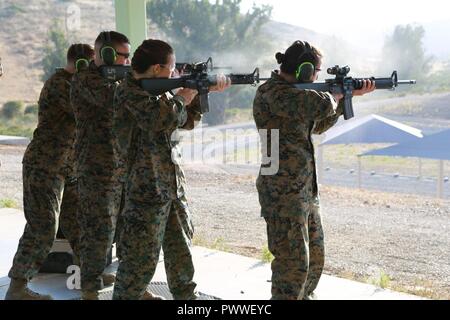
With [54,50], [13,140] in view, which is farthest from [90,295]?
[54,50]

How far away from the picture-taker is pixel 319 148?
16766mm

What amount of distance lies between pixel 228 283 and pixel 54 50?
20703mm

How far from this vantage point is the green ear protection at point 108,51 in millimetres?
3453

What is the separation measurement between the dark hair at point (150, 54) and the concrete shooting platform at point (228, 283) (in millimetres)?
1483

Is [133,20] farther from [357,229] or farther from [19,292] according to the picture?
[357,229]

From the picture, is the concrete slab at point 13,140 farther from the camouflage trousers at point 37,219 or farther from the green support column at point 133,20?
the camouflage trousers at point 37,219

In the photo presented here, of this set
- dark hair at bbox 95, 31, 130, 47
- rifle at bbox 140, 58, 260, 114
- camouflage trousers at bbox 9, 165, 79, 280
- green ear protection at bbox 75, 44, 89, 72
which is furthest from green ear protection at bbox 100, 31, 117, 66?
camouflage trousers at bbox 9, 165, 79, 280

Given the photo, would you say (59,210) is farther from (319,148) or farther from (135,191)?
(319,148)

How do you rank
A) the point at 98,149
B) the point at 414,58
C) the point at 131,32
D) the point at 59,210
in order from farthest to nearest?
the point at 414,58
the point at 131,32
the point at 59,210
the point at 98,149

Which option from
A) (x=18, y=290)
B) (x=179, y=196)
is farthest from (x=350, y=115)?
(x=18, y=290)

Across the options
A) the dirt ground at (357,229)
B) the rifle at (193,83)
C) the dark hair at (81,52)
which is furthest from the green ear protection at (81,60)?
the dirt ground at (357,229)

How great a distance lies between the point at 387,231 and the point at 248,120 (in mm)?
10384

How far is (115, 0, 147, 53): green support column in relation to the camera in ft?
16.1
